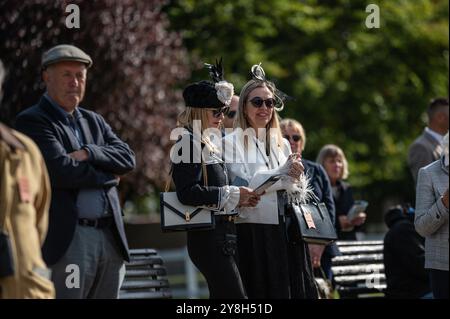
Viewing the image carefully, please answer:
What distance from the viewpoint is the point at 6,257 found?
187 inches

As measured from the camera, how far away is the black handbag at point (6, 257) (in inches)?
186

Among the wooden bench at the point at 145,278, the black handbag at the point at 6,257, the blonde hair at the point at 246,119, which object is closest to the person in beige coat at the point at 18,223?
the black handbag at the point at 6,257

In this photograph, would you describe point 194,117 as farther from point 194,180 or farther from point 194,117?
point 194,180

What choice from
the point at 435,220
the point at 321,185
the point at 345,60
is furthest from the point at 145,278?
the point at 345,60

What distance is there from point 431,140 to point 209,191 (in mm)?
4344

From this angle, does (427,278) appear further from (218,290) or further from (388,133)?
(388,133)

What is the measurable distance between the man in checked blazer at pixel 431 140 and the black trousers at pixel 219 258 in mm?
4082

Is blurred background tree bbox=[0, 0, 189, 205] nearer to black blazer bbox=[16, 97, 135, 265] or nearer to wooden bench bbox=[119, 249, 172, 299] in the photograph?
wooden bench bbox=[119, 249, 172, 299]

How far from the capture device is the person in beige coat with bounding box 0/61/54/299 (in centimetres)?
483

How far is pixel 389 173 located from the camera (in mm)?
20859

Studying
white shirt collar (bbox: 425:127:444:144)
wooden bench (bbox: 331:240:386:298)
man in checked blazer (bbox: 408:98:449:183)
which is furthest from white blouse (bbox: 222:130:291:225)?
white shirt collar (bbox: 425:127:444:144)

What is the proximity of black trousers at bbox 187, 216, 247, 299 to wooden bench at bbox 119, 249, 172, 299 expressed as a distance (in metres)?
1.81

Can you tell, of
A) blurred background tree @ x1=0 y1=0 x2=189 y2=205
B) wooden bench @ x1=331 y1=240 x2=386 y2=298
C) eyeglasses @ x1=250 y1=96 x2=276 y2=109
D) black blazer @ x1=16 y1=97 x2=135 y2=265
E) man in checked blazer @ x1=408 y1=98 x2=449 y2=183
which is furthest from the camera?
blurred background tree @ x1=0 y1=0 x2=189 y2=205
